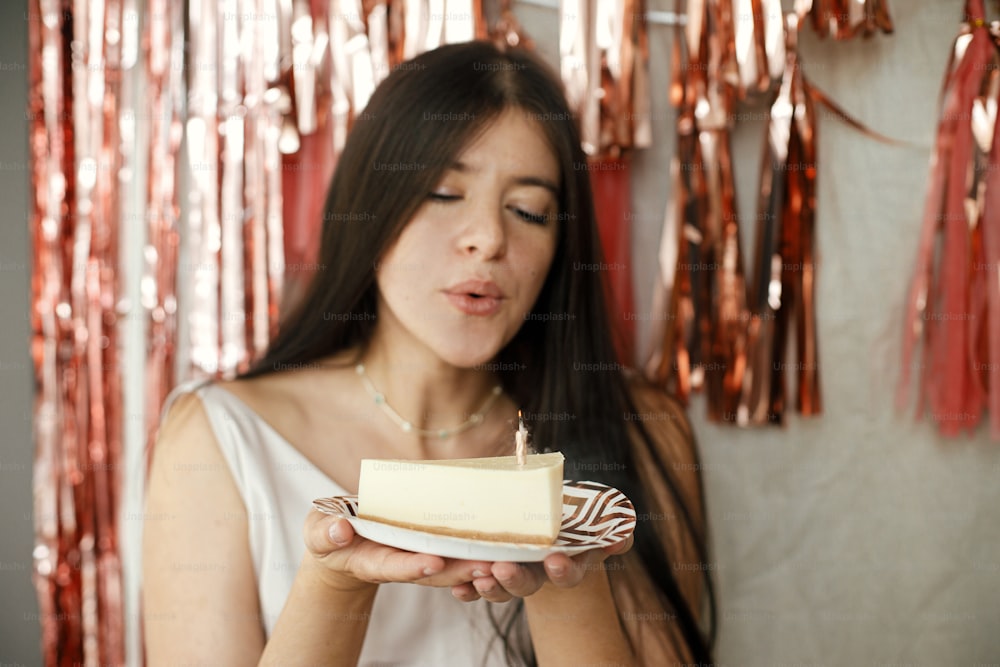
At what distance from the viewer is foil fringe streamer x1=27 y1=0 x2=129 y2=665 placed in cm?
145

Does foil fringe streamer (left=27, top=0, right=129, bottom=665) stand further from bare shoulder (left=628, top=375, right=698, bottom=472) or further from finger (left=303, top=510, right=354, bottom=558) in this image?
bare shoulder (left=628, top=375, right=698, bottom=472)

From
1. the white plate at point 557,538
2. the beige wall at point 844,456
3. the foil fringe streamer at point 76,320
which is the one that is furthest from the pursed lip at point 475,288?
the foil fringe streamer at point 76,320

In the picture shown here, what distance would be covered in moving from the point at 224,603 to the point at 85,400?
63cm

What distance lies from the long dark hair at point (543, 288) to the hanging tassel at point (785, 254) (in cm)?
27

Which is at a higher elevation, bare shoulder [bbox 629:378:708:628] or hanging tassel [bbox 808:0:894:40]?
hanging tassel [bbox 808:0:894:40]

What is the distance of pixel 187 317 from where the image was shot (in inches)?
60.4

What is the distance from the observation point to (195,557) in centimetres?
110

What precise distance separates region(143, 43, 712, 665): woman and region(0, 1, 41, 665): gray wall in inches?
19.5

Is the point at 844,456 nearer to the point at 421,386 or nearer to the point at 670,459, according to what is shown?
the point at 670,459

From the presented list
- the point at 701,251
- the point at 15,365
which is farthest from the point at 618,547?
the point at 15,365

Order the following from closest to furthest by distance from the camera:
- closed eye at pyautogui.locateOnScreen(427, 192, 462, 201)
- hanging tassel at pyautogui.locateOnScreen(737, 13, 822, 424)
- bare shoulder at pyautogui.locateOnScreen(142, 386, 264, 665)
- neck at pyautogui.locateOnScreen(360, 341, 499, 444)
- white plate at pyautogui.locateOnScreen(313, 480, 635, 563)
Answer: white plate at pyautogui.locateOnScreen(313, 480, 635, 563)
bare shoulder at pyautogui.locateOnScreen(142, 386, 264, 665)
closed eye at pyautogui.locateOnScreen(427, 192, 462, 201)
neck at pyautogui.locateOnScreen(360, 341, 499, 444)
hanging tassel at pyautogui.locateOnScreen(737, 13, 822, 424)

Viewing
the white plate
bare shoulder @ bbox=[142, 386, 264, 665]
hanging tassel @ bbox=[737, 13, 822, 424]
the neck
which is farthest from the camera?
hanging tassel @ bbox=[737, 13, 822, 424]

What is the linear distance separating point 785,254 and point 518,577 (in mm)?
995

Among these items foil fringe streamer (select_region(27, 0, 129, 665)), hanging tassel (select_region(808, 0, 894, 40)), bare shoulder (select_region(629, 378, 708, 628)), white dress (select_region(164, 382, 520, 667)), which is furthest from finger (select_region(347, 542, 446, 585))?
hanging tassel (select_region(808, 0, 894, 40))
